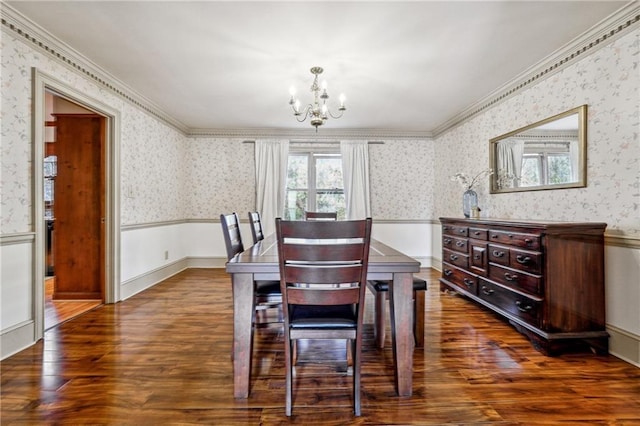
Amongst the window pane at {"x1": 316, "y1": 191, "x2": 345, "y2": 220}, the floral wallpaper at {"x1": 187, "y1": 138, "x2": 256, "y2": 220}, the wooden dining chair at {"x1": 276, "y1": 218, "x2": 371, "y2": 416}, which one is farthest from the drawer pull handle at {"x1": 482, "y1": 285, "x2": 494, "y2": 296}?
the floral wallpaper at {"x1": 187, "y1": 138, "x2": 256, "y2": 220}

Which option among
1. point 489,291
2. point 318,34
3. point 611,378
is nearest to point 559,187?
point 489,291

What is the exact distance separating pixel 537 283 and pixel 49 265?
20.2ft

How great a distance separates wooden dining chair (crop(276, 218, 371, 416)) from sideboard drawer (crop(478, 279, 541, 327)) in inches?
62.8

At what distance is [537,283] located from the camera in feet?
7.53

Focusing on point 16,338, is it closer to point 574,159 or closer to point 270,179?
point 270,179

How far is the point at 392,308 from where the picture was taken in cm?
171

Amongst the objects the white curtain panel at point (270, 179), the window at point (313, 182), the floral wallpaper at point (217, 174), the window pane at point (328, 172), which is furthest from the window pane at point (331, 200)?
the floral wallpaper at point (217, 174)

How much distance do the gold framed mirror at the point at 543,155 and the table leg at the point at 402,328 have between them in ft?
6.23

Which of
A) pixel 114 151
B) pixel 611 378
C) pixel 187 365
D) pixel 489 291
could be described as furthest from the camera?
pixel 114 151

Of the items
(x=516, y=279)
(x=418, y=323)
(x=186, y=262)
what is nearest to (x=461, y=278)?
(x=516, y=279)

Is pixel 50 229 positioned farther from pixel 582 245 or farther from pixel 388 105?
pixel 582 245

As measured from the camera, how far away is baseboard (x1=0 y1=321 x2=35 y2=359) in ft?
7.01

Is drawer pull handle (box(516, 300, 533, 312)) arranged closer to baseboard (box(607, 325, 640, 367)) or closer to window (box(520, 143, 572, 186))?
baseboard (box(607, 325, 640, 367))

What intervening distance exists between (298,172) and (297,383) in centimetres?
401
